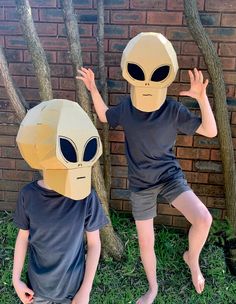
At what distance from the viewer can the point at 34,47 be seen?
105 inches

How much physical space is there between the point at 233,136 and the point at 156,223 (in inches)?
37.6

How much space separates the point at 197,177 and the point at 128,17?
133 cm

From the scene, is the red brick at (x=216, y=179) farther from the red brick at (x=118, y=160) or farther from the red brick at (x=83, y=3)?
the red brick at (x=83, y=3)

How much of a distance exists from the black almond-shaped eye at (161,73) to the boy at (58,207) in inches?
19.9

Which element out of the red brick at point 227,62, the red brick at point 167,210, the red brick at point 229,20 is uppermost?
the red brick at point 229,20

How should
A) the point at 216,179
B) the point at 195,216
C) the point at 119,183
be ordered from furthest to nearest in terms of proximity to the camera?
the point at 119,183 → the point at 216,179 → the point at 195,216

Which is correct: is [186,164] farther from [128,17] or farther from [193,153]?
[128,17]

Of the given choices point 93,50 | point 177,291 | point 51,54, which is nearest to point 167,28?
point 93,50

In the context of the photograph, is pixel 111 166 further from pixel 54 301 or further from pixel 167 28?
pixel 54 301

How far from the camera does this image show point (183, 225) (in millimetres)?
3686

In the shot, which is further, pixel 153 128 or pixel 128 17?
pixel 128 17

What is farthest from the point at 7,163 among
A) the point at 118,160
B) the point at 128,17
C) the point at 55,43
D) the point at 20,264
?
the point at 20,264

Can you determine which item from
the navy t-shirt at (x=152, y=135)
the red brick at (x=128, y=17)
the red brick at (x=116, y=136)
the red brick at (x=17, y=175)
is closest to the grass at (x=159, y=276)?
the red brick at (x=17, y=175)

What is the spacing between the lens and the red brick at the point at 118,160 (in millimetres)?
3580
